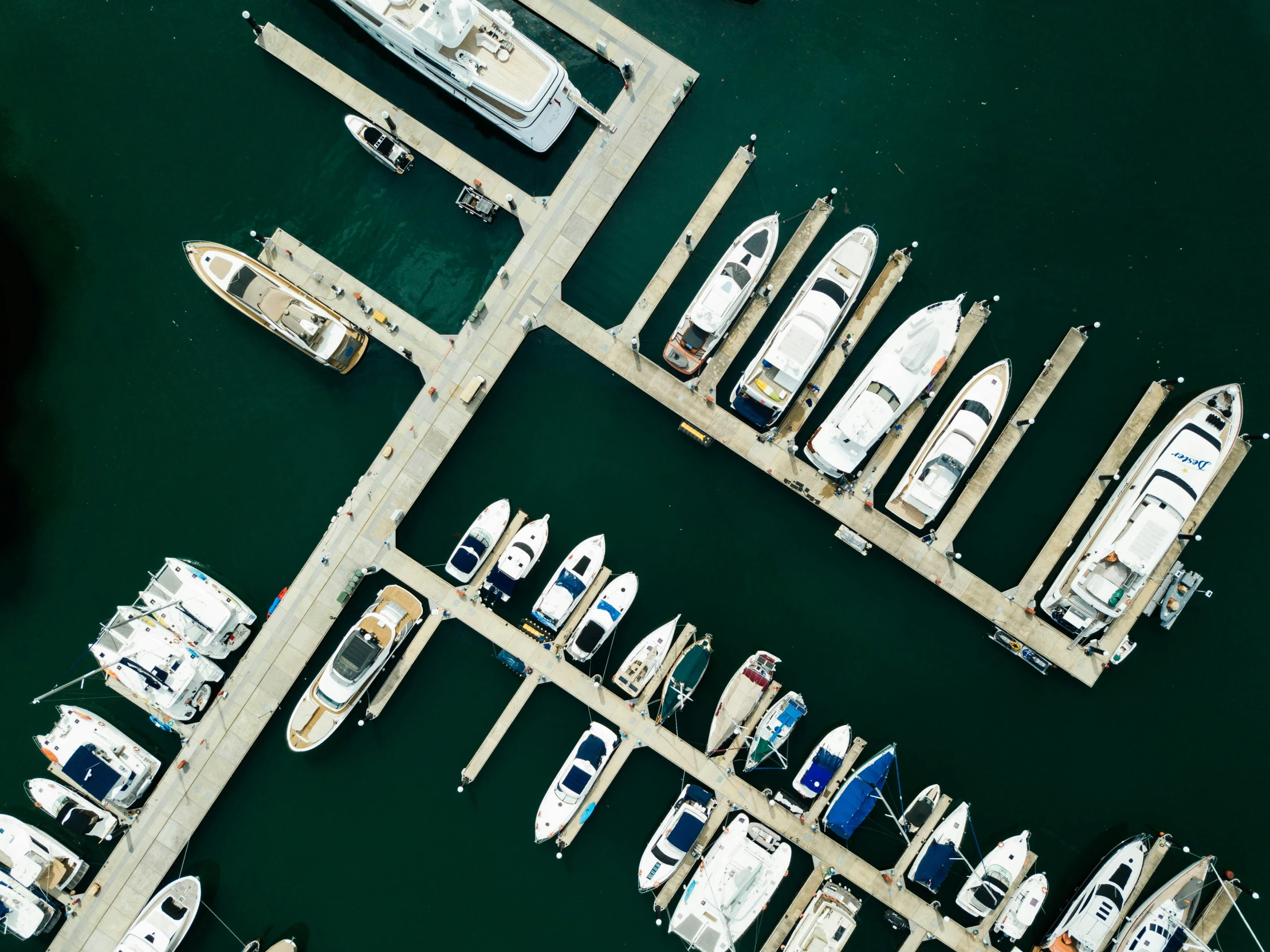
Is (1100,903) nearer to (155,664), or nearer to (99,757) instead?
(155,664)

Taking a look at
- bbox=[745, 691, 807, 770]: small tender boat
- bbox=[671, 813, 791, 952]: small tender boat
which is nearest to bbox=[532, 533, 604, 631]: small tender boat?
bbox=[745, 691, 807, 770]: small tender boat

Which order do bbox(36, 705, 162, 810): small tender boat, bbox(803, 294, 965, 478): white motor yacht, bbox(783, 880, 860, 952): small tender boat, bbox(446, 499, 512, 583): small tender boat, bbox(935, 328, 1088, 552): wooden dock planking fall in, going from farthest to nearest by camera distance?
bbox(935, 328, 1088, 552): wooden dock planking < bbox(446, 499, 512, 583): small tender boat < bbox(36, 705, 162, 810): small tender boat < bbox(783, 880, 860, 952): small tender boat < bbox(803, 294, 965, 478): white motor yacht

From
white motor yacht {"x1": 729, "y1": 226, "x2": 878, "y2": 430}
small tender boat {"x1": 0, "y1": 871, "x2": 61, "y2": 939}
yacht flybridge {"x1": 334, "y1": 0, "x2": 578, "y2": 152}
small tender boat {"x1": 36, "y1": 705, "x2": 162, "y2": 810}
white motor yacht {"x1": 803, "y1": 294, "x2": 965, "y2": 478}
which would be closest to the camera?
yacht flybridge {"x1": 334, "y1": 0, "x2": 578, "y2": 152}

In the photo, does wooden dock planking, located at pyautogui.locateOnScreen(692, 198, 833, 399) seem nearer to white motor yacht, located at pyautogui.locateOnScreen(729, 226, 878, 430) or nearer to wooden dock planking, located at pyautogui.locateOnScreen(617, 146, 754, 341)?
white motor yacht, located at pyautogui.locateOnScreen(729, 226, 878, 430)

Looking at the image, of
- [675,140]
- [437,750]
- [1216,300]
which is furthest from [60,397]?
[1216,300]

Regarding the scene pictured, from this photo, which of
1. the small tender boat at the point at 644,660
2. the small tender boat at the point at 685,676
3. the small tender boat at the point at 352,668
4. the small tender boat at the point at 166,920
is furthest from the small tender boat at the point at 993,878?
the small tender boat at the point at 166,920

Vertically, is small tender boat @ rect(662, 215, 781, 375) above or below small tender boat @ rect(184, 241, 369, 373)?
above
